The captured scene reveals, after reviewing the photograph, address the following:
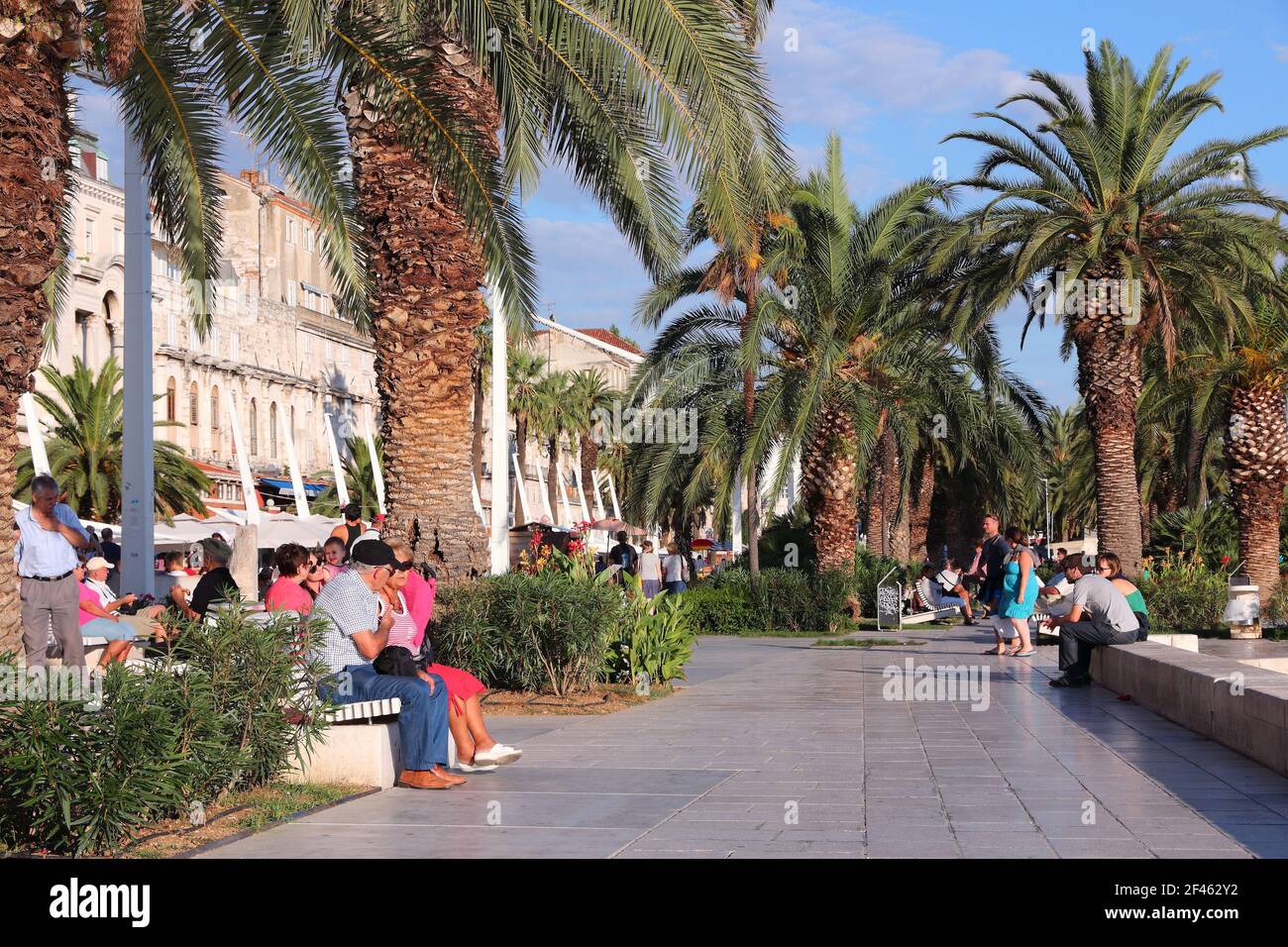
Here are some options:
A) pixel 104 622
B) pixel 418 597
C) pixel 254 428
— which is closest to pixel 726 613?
pixel 104 622

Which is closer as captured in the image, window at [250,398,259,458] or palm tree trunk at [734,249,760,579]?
palm tree trunk at [734,249,760,579]

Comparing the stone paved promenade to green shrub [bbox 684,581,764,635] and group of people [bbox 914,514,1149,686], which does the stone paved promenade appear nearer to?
group of people [bbox 914,514,1149,686]

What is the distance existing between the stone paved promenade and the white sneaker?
187mm

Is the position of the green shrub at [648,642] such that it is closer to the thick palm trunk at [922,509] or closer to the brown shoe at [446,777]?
the brown shoe at [446,777]

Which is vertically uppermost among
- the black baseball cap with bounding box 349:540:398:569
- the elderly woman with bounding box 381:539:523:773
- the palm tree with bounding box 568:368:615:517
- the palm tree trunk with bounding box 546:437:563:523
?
the palm tree with bounding box 568:368:615:517

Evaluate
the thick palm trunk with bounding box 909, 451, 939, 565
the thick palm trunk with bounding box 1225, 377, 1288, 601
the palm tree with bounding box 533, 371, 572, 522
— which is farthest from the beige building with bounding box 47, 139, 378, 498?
the thick palm trunk with bounding box 1225, 377, 1288, 601

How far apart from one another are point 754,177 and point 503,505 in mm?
12402

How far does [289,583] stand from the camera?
9.81 m

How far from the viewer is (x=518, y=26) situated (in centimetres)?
1138

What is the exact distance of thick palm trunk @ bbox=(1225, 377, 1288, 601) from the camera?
2766 cm

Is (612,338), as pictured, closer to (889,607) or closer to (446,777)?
(889,607)

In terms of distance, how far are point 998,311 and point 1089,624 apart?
34.0 feet
